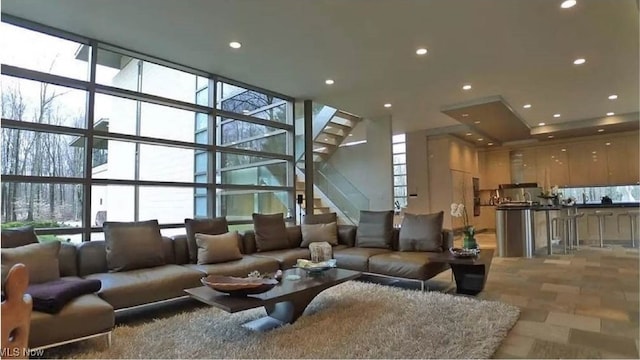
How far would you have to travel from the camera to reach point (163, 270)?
362 cm

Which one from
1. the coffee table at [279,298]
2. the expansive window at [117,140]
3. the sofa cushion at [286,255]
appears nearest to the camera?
the coffee table at [279,298]

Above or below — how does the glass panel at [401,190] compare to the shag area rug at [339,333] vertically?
above

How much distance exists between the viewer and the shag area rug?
2.51 metres

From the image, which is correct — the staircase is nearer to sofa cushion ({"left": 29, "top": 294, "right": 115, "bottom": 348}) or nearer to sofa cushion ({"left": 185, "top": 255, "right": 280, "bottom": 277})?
sofa cushion ({"left": 185, "top": 255, "right": 280, "bottom": 277})

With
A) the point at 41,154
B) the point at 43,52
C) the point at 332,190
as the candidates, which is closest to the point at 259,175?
the point at 332,190

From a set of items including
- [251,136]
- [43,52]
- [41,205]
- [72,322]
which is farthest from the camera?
[251,136]

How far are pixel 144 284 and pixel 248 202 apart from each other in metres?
2.79

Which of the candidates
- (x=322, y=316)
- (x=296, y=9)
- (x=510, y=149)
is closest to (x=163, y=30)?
(x=296, y=9)

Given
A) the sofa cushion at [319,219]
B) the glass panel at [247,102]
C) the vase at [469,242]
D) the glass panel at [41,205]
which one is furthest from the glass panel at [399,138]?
the glass panel at [41,205]

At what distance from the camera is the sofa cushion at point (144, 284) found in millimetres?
3080

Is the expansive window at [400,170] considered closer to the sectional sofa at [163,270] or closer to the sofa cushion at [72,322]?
the sectional sofa at [163,270]

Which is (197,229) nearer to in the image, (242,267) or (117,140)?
(242,267)

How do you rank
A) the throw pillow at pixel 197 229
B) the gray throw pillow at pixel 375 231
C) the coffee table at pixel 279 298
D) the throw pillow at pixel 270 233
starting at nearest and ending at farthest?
the coffee table at pixel 279 298
the throw pillow at pixel 197 229
the throw pillow at pixel 270 233
the gray throw pillow at pixel 375 231

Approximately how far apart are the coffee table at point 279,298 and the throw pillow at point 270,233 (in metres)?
1.45
